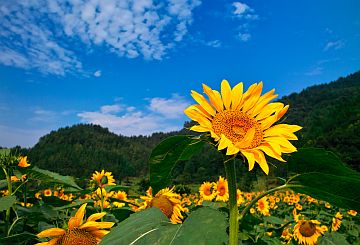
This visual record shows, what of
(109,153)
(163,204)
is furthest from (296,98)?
(163,204)

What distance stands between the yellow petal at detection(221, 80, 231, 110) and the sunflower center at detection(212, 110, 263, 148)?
5cm

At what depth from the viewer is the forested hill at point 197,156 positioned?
204 feet

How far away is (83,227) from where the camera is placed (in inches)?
73.0

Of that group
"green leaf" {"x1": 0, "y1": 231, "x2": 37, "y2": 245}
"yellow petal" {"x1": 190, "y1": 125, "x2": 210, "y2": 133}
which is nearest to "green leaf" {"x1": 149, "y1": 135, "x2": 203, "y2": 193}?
"yellow petal" {"x1": 190, "y1": 125, "x2": 210, "y2": 133}

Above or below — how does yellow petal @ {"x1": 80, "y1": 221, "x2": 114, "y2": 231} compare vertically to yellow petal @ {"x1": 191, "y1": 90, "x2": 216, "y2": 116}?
below

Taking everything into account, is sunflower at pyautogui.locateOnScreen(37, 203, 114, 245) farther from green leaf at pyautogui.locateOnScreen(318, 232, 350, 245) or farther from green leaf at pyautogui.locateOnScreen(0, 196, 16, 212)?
green leaf at pyautogui.locateOnScreen(318, 232, 350, 245)

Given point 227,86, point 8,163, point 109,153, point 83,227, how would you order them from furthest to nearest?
point 109,153
point 8,163
point 83,227
point 227,86

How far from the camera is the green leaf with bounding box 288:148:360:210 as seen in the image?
4.13ft

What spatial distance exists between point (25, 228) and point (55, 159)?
418 feet

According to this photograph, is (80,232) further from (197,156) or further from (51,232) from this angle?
(197,156)

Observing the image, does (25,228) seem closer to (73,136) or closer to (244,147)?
(244,147)

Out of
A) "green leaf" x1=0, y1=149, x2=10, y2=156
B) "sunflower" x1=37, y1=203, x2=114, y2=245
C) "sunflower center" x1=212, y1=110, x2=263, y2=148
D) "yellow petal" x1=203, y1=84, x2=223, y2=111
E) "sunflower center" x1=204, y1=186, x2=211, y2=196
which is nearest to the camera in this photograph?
"sunflower center" x1=212, y1=110, x2=263, y2=148

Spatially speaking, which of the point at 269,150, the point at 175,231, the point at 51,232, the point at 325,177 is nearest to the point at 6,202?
the point at 51,232

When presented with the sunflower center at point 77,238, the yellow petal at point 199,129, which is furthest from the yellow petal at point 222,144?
the sunflower center at point 77,238
